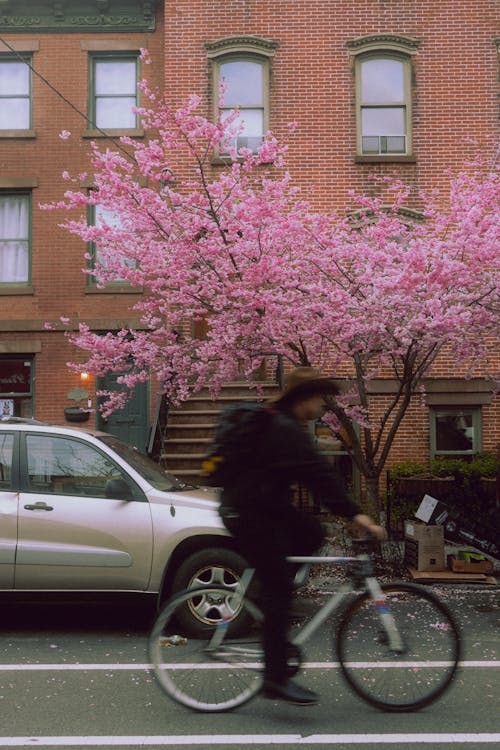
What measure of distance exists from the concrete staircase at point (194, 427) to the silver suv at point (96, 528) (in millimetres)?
4383

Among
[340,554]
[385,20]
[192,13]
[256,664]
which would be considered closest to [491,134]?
[385,20]

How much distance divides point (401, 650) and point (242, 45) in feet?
41.4

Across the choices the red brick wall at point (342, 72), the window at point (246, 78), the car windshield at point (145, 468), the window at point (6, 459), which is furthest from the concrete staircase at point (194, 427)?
the window at point (246, 78)

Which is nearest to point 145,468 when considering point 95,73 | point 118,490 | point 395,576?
point 118,490

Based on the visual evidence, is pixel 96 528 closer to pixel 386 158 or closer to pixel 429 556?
pixel 429 556

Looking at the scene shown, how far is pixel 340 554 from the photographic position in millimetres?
10234

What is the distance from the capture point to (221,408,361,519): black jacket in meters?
4.18

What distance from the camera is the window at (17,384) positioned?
14.7 metres

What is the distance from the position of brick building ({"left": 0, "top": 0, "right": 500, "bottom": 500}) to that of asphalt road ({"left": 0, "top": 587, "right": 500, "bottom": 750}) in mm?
8871

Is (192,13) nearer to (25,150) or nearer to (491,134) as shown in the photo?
(25,150)

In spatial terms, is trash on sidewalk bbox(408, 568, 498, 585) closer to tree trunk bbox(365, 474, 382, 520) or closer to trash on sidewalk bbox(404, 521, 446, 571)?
trash on sidewalk bbox(404, 521, 446, 571)

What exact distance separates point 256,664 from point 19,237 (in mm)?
12418

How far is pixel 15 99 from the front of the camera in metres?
15.2

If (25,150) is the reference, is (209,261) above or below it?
below
